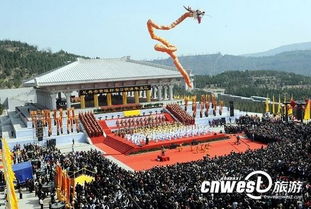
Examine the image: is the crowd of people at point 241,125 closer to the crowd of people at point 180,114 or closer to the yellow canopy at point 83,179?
the crowd of people at point 180,114

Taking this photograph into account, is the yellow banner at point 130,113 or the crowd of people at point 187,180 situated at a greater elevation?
the yellow banner at point 130,113

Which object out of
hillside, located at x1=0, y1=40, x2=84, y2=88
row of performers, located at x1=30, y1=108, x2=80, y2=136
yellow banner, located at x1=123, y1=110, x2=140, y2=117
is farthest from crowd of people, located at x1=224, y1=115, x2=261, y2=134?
hillside, located at x1=0, y1=40, x2=84, y2=88

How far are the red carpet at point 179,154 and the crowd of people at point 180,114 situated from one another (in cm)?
692

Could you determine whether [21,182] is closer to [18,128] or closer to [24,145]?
[24,145]

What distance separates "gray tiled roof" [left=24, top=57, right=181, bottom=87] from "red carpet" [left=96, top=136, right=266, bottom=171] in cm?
990

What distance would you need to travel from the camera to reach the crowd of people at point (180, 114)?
120 feet

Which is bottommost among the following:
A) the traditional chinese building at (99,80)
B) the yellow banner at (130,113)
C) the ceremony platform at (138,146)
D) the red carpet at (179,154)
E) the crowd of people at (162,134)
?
the red carpet at (179,154)

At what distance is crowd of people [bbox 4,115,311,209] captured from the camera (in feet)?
43.5

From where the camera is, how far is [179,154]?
86.7ft

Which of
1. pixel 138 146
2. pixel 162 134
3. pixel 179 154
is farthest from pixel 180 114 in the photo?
pixel 179 154

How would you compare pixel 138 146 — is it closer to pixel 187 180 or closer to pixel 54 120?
pixel 54 120

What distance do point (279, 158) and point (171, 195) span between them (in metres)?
6.75

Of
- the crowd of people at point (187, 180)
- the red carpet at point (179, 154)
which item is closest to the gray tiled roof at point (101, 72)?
the red carpet at point (179, 154)

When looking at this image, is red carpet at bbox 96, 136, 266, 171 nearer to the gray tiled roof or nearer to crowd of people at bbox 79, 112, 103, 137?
crowd of people at bbox 79, 112, 103, 137
